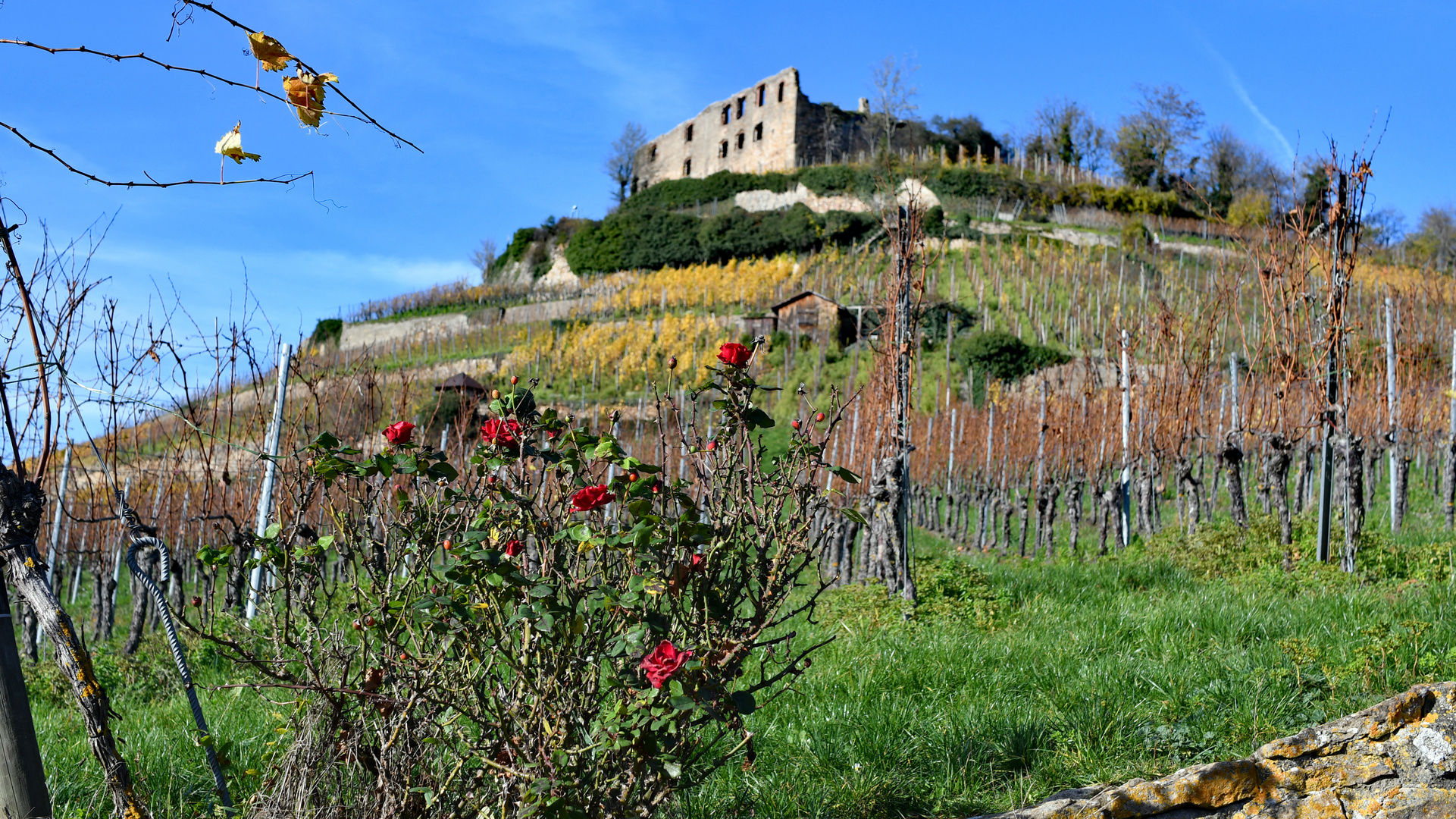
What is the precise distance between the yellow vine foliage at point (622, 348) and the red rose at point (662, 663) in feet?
91.8

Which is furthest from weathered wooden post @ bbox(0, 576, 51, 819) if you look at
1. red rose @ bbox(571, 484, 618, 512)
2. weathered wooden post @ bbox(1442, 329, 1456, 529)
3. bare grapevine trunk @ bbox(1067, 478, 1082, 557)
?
weathered wooden post @ bbox(1442, 329, 1456, 529)

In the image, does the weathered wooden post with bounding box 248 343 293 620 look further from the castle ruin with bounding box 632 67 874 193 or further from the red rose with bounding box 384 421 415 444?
the castle ruin with bounding box 632 67 874 193

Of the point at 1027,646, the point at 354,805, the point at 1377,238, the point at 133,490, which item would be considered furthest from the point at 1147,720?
the point at 1377,238

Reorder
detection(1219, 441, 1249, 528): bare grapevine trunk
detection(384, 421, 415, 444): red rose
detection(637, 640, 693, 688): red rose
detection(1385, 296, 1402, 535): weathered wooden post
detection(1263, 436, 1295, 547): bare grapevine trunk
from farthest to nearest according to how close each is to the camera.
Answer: detection(1385, 296, 1402, 535): weathered wooden post → detection(1219, 441, 1249, 528): bare grapevine trunk → detection(1263, 436, 1295, 547): bare grapevine trunk → detection(384, 421, 415, 444): red rose → detection(637, 640, 693, 688): red rose

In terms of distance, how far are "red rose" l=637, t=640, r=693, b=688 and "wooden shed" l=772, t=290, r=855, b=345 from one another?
29158 mm

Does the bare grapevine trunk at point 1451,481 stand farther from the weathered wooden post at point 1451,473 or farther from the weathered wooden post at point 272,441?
the weathered wooden post at point 272,441

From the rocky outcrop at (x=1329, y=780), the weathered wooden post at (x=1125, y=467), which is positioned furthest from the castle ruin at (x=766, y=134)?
the rocky outcrop at (x=1329, y=780)

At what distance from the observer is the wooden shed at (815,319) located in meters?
31.1

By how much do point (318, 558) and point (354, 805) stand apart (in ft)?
2.09

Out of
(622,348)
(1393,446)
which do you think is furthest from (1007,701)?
(622,348)

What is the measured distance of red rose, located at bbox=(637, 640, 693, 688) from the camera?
68.6 inches

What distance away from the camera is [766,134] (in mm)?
51375

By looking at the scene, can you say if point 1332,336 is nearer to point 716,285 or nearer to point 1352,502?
point 1352,502

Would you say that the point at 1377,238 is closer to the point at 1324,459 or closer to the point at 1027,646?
the point at 1324,459
